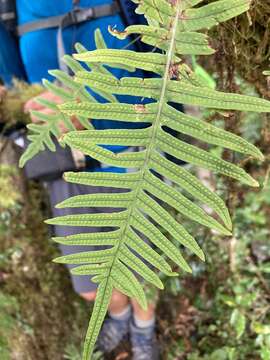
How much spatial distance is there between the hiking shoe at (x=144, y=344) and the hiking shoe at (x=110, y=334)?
63 millimetres

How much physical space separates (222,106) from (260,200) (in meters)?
2.16

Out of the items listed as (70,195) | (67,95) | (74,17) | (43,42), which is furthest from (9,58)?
(67,95)

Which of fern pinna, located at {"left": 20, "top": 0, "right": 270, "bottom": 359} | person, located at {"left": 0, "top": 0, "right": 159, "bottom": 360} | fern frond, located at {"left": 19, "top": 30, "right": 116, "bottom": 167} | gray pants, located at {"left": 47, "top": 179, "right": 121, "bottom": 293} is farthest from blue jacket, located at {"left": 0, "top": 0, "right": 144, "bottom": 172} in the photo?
fern pinna, located at {"left": 20, "top": 0, "right": 270, "bottom": 359}

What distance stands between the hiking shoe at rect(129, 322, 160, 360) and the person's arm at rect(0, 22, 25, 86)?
1.49 m

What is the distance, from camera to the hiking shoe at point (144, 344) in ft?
9.37

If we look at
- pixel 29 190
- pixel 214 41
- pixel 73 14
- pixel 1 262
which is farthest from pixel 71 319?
pixel 214 41

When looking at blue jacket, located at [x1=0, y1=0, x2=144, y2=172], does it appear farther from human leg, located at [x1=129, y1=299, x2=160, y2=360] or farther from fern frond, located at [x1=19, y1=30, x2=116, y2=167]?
human leg, located at [x1=129, y1=299, x2=160, y2=360]

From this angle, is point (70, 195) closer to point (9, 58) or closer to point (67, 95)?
point (9, 58)

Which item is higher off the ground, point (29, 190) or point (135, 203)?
point (29, 190)

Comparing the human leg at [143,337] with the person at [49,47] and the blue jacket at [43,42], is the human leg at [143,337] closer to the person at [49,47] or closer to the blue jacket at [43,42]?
the person at [49,47]

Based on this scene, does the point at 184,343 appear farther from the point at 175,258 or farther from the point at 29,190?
the point at 175,258

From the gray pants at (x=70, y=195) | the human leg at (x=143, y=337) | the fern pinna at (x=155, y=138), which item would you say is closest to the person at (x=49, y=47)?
the gray pants at (x=70, y=195)

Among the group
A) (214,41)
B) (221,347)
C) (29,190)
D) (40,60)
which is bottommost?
(221,347)

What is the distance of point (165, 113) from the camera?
87cm
